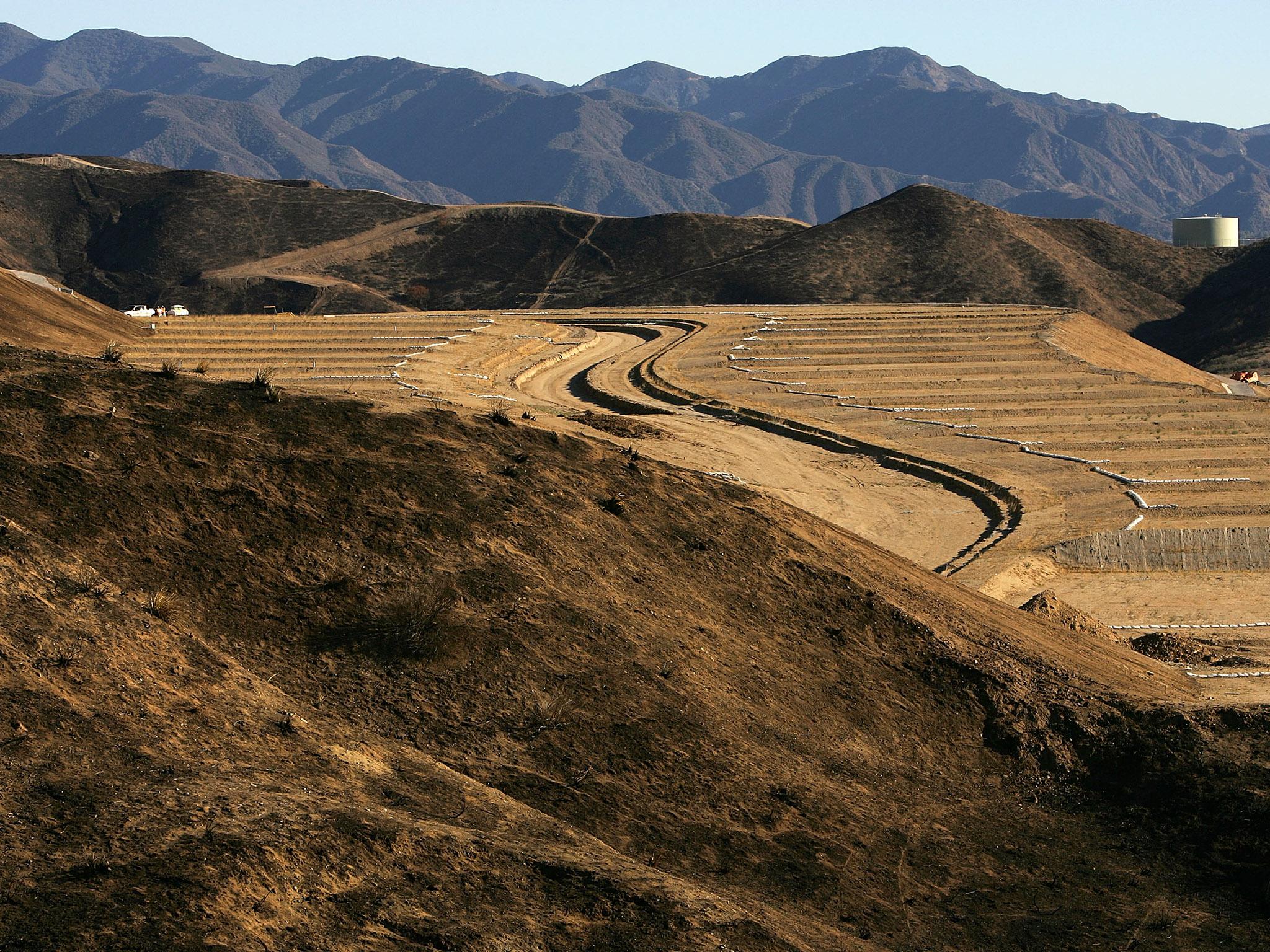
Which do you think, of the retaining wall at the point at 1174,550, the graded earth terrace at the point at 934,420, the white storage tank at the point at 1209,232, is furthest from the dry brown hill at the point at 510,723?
the white storage tank at the point at 1209,232

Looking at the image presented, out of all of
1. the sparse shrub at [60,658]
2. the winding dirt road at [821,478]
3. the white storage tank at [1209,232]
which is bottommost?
the winding dirt road at [821,478]

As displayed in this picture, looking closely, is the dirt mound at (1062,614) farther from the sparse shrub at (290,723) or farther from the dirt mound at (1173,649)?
the sparse shrub at (290,723)

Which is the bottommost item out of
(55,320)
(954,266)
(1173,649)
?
(1173,649)

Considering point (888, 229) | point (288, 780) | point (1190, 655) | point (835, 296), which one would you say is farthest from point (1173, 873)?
point (888, 229)

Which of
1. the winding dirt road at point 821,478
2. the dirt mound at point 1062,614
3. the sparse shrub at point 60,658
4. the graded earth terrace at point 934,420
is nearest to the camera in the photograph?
the sparse shrub at point 60,658

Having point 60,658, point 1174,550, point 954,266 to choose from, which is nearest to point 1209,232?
point 954,266

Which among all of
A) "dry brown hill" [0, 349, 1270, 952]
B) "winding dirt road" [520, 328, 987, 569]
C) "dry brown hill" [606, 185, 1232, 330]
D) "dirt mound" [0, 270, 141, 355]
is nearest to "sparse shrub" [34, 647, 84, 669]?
"dry brown hill" [0, 349, 1270, 952]

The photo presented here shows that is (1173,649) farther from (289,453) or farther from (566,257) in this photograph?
(566,257)

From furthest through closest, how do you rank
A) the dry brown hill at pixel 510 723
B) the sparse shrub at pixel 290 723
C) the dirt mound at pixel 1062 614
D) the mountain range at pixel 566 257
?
the mountain range at pixel 566 257 → the dirt mound at pixel 1062 614 → the sparse shrub at pixel 290 723 → the dry brown hill at pixel 510 723
